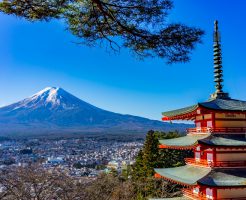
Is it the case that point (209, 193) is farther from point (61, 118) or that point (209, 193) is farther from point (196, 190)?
point (61, 118)

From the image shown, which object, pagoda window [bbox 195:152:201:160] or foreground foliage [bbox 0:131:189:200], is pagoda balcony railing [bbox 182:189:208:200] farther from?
foreground foliage [bbox 0:131:189:200]

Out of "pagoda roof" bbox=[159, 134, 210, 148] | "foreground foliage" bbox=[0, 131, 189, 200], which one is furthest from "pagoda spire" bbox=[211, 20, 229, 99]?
"foreground foliage" bbox=[0, 131, 189, 200]

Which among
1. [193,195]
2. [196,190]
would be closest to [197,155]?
[196,190]

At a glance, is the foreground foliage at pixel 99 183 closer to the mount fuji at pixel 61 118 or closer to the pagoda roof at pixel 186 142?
the pagoda roof at pixel 186 142

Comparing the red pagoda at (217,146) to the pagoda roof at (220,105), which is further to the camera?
the pagoda roof at (220,105)

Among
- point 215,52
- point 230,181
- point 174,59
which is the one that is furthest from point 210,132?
point 174,59

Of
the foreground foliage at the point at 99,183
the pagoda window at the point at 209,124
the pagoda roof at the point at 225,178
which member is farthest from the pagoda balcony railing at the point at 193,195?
the foreground foliage at the point at 99,183

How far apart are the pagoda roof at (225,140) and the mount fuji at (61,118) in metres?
105

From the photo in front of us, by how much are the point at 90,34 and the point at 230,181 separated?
304 inches

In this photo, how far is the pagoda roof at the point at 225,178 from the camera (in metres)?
12.3

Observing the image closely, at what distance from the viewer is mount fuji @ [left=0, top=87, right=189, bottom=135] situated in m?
127

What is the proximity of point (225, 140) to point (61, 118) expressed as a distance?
128m

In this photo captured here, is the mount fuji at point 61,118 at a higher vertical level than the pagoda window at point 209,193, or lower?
higher

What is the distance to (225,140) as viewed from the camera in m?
13.1
